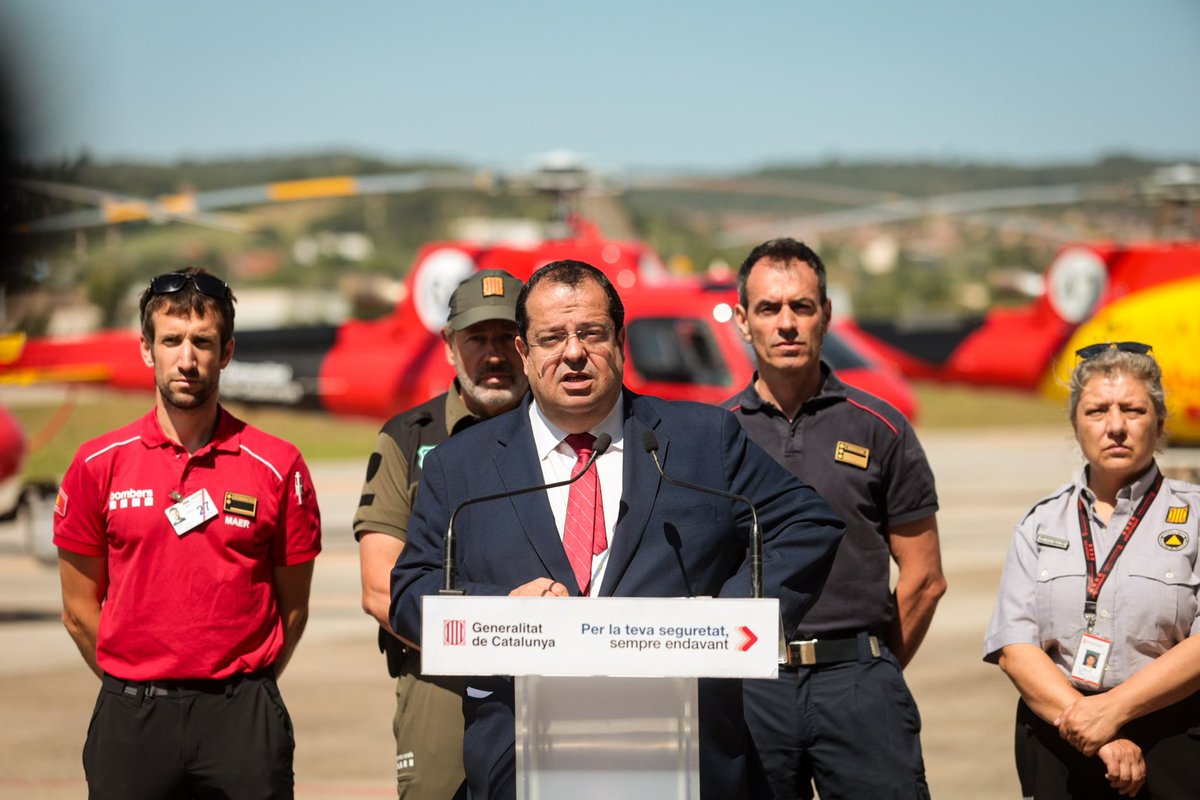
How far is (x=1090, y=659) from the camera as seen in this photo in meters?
3.32

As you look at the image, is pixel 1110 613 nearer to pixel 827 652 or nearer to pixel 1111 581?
pixel 1111 581

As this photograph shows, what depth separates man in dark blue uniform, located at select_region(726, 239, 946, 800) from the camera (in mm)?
3568

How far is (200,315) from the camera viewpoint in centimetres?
351

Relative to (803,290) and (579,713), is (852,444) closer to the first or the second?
(803,290)

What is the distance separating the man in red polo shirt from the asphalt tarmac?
212 cm

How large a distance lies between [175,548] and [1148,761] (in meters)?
2.40

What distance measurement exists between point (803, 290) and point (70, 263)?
7.09m

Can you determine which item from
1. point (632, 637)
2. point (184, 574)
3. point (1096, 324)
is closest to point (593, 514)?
point (632, 637)

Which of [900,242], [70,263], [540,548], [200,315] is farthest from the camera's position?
[900,242]

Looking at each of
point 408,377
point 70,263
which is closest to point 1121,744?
point 70,263

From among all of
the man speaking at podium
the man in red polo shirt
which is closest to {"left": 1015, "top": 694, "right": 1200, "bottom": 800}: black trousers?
the man speaking at podium

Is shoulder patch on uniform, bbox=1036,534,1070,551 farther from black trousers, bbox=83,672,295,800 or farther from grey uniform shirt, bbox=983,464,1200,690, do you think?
black trousers, bbox=83,672,295,800

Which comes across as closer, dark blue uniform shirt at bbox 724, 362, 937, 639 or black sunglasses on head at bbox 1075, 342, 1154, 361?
black sunglasses on head at bbox 1075, 342, 1154, 361

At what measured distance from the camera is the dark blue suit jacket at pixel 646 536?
2750 mm
